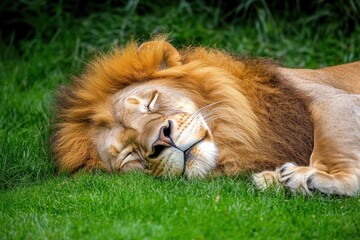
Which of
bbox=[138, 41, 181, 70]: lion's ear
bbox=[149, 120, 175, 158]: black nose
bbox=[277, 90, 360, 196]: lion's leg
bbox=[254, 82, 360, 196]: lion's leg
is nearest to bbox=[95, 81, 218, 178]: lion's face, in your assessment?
bbox=[149, 120, 175, 158]: black nose

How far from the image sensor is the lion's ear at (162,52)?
495 cm

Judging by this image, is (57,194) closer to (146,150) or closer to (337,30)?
(146,150)

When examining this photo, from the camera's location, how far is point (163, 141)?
4309 millimetres

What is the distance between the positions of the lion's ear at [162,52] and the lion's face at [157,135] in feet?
0.72

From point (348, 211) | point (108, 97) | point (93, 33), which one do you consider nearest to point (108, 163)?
point (108, 97)

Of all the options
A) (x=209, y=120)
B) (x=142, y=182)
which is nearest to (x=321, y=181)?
(x=209, y=120)

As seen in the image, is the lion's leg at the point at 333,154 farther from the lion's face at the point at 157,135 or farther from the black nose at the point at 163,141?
the black nose at the point at 163,141

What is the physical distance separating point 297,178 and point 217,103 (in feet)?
2.54

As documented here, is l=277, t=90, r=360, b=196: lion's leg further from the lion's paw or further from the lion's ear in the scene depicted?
the lion's ear

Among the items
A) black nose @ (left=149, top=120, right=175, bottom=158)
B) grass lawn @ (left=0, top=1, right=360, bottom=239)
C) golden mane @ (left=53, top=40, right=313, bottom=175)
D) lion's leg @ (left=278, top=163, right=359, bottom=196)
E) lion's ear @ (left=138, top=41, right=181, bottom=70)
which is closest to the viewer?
grass lawn @ (left=0, top=1, right=360, bottom=239)

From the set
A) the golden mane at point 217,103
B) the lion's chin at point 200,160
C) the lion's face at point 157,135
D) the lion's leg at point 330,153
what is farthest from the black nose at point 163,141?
the lion's leg at point 330,153

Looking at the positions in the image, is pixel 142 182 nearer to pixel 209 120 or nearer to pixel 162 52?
pixel 209 120

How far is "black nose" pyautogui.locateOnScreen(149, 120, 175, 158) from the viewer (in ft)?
14.1

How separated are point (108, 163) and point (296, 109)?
3.90 ft
